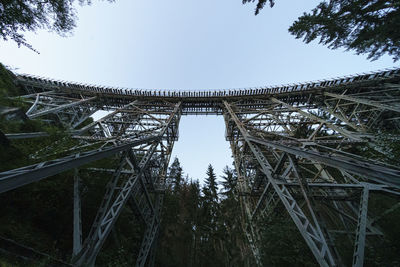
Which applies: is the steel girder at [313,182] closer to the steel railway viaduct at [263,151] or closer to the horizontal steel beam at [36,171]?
the steel railway viaduct at [263,151]

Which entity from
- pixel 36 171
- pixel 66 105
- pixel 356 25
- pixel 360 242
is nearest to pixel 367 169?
pixel 360 242

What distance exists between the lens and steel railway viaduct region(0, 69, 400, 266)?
11.6ft

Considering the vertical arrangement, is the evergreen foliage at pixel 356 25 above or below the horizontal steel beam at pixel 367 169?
above

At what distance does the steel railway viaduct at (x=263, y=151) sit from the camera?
140 inches

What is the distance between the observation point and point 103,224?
392 centimetres

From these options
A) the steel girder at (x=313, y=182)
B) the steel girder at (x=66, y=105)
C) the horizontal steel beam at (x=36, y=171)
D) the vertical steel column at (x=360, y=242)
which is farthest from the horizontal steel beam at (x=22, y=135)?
the vertical steel column at (x=360, y=242)

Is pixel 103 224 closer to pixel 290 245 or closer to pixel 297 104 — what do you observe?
pixel 290 245

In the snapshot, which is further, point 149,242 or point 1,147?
point 149,242

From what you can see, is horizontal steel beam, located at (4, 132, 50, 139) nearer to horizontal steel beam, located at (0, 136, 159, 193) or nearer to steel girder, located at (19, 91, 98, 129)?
horizontal steel beam, located at (0, 136, 159, 193)

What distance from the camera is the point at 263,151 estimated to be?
36.1 feet

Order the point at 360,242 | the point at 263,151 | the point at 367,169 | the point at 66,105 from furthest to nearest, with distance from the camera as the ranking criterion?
the point at 263,151 → the point at 66,105 → the point at 360,242 → the point at 367,169

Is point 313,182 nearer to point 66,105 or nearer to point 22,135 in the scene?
point 22,135

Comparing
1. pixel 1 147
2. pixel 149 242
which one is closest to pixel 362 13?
pixel 149 242

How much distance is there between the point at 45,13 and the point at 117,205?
665 cm
